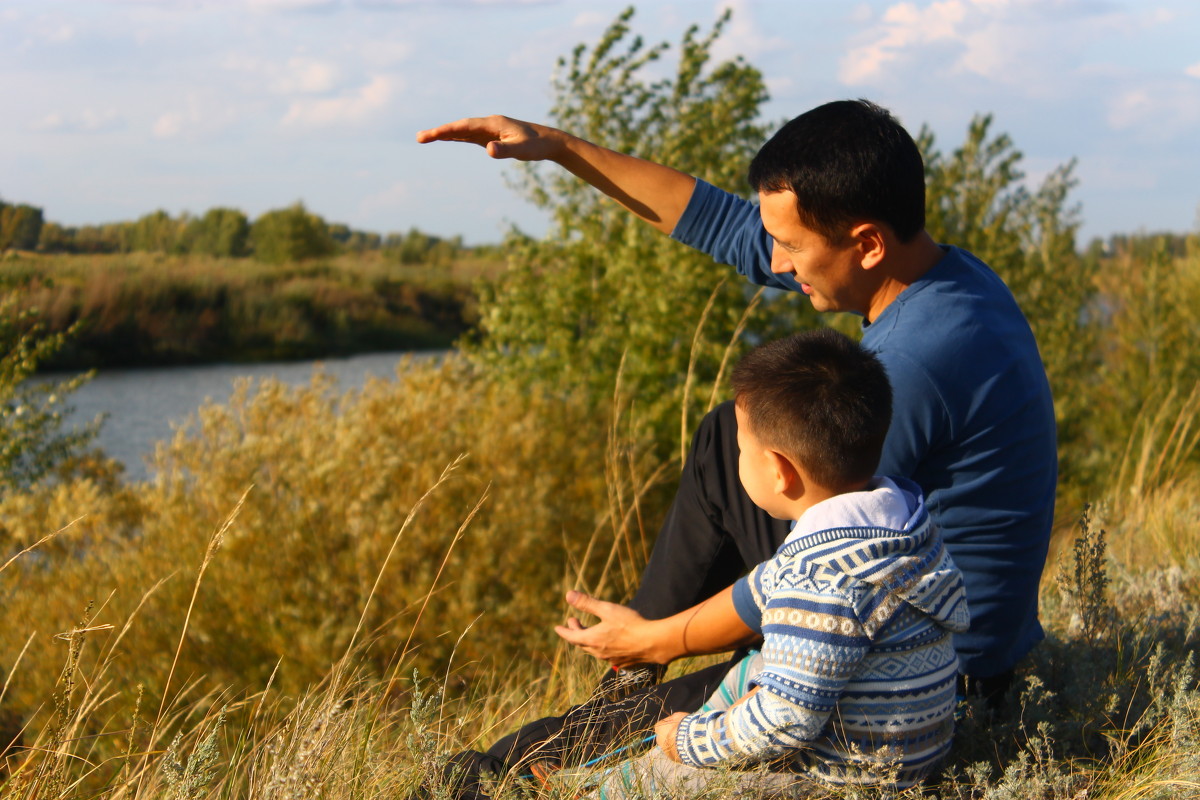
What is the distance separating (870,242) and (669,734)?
3.12 feet

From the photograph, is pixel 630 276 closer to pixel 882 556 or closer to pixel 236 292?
pixel 882 556

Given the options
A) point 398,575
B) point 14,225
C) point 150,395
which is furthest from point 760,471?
point 150,395

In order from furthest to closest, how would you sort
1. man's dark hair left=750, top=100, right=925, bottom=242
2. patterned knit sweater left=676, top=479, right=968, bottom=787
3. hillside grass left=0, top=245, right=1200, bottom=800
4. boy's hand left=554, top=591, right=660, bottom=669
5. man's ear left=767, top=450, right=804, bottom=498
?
1. hillside grass left=0, top=245, right=1200, bottom=800
2. boy's hand left=554, top=591, right=660, bottom=669
3. man's dark hair left=750, top=100, right=925, bottom=242
4. man's ear left=767, top=450, right=804, bottom=498
5. patterned knit sweater left=676, top=479, right=968, bottom=787

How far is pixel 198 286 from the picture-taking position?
25.1 m

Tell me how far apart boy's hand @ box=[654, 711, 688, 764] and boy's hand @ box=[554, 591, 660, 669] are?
252mm

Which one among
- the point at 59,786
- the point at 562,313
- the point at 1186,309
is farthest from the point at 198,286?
the point at 59,786

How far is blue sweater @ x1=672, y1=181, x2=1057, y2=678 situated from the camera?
5.57ft

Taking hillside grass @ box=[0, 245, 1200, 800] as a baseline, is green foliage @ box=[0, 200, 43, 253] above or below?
above

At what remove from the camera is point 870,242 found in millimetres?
1858

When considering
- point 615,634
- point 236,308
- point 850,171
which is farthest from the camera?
point 236,308

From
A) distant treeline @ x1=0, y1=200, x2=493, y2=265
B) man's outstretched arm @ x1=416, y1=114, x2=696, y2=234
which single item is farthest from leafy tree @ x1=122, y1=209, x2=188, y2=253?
man's outstretched arm @ x1=416, y1=114, x2=696, y2=234

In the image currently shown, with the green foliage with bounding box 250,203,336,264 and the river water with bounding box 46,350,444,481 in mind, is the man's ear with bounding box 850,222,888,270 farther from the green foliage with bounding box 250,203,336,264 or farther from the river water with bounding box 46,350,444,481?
the green foliage with bounding box 250,203,336,264

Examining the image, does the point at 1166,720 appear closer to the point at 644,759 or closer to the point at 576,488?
the point at 644,759

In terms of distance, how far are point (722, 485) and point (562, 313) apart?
579cm
